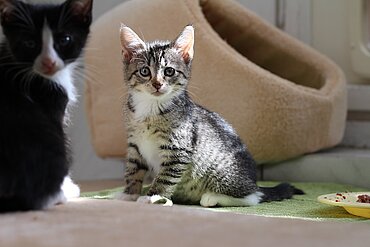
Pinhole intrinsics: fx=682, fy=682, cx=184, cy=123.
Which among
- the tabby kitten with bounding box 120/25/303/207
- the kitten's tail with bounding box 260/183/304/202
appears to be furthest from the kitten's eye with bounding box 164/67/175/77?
the kitten's tail with bounding box 260/183/304/202

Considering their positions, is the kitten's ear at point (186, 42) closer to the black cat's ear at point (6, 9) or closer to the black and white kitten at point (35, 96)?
the black and white kitten at point (35, 96)

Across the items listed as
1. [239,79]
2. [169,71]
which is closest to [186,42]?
[169,71]

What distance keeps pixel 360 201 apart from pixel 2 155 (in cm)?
75

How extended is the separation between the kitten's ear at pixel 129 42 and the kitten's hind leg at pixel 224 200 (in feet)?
1.19

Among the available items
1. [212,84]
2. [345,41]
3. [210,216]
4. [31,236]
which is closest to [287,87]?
[212,84]

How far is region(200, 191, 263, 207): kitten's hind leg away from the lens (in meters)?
1.53

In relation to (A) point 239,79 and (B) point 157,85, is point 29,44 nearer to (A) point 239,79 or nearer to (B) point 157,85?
(B) point 157,85

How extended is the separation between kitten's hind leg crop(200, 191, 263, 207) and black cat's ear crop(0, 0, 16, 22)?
581 millimetres

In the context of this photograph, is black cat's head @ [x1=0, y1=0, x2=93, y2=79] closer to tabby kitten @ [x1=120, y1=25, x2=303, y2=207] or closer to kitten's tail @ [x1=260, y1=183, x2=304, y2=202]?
tabby kitten @ [x1=120, y1=25, x2=303, y2=207]

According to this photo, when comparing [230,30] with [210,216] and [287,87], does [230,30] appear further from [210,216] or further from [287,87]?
[210,216]

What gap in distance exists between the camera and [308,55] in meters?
2.14

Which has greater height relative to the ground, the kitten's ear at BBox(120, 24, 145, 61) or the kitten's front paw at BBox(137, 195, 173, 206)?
the kitten's ear at BBox(120, 24, 145, 61)

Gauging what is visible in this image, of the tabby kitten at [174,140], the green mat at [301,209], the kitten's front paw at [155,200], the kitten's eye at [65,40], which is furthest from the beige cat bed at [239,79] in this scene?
the kitten's eye at [65,40]

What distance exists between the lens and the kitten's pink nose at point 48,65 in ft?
4.24
